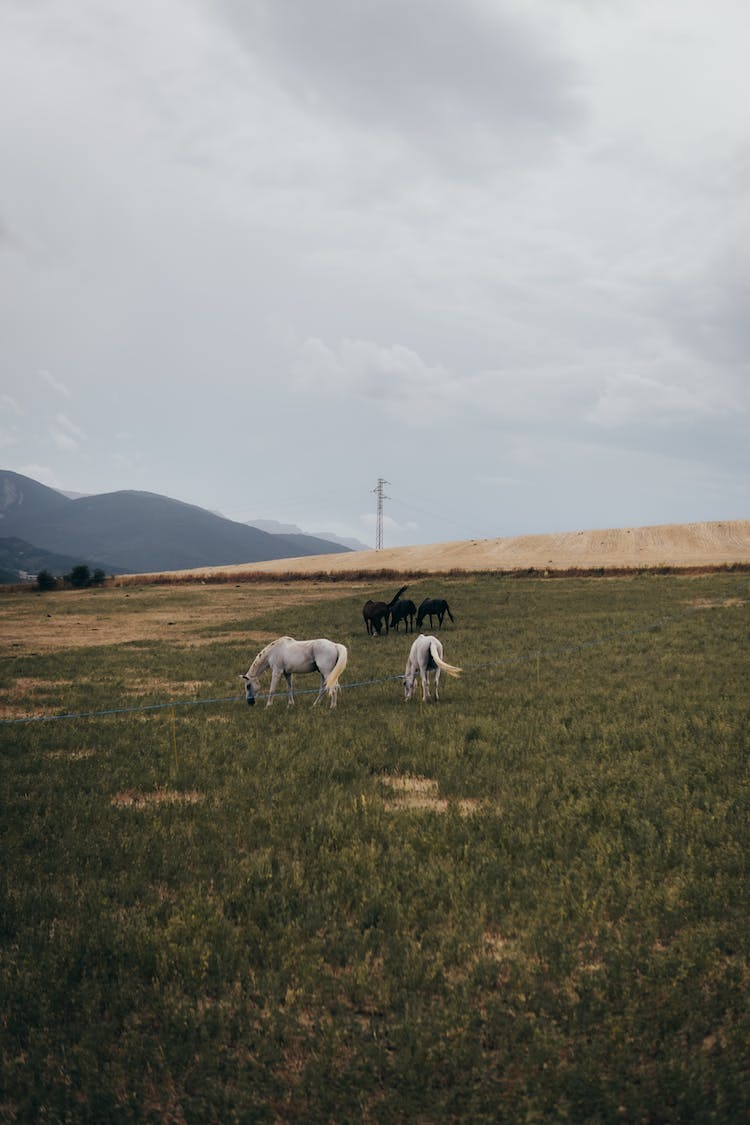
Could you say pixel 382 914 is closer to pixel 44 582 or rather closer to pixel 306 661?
pixel 306 661

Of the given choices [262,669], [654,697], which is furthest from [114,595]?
[654,697]

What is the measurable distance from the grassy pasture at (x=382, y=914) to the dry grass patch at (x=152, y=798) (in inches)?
3.4

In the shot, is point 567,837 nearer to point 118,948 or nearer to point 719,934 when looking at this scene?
point 719,934

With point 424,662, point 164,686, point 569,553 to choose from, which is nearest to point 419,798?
point 424,662

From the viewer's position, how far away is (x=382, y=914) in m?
6.80

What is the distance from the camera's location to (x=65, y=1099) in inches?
192

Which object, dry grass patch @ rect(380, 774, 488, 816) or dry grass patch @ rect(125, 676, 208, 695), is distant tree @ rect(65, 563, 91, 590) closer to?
dry grass patch @ rect(125, 676, 208, 695)

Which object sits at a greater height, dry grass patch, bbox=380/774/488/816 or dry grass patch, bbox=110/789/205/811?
dry grass patch, bbox=380/774/488/816

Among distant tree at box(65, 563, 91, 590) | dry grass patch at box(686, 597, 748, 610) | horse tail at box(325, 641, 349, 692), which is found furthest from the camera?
distant tree at box(65, 563, 91, 590)

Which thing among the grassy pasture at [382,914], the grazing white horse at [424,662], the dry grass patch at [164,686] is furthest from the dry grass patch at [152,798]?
the dry grass patch at [164,686]

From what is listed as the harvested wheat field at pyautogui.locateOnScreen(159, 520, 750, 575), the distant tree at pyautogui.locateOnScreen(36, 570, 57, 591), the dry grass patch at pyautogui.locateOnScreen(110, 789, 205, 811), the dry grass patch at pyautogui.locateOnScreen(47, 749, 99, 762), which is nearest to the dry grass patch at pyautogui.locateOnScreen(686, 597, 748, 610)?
the harvested wheat field at pyautogui.locateOnScreen(159, 520, 750, 575)

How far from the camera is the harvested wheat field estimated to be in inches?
2943

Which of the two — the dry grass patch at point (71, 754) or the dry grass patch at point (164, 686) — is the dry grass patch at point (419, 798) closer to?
the dry grass patch at point (71, 754)

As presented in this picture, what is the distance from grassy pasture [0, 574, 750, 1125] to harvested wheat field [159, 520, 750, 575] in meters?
57.2
